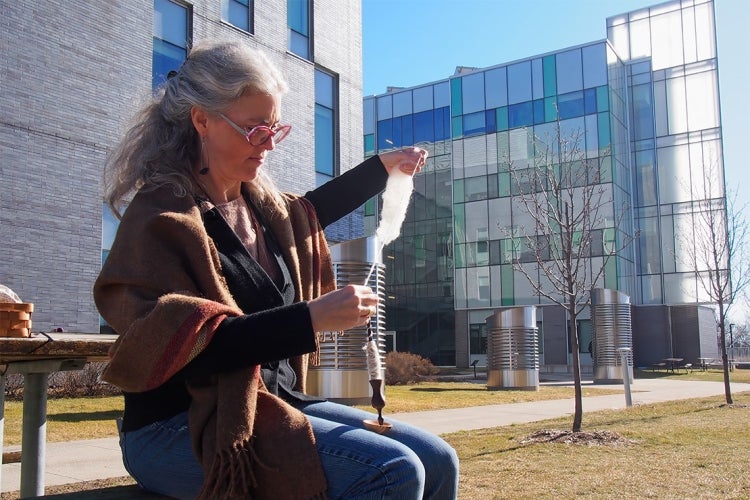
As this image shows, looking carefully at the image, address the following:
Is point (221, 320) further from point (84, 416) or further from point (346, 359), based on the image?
point (346, 359)

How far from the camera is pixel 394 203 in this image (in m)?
3.47

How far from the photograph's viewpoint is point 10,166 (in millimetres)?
15258

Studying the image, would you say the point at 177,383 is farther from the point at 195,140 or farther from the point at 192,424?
the point at 195,140

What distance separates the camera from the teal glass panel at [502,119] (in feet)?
133

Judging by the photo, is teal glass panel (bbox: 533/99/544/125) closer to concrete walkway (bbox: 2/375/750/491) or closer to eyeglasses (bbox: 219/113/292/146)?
concrete walkway (bbox: 2/375/750/491)

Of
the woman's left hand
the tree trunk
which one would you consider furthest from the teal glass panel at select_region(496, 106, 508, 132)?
the woman's left hand

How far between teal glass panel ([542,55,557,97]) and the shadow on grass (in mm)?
32211

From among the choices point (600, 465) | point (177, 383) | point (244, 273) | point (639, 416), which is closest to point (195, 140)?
point (244, 273)

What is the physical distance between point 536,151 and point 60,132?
2628 cm

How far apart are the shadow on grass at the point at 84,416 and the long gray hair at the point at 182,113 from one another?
31.4ft

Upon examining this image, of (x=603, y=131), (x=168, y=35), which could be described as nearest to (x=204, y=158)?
(x=168, y=35)

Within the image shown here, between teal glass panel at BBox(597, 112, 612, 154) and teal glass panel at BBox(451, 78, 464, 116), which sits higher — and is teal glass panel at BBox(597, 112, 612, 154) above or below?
below

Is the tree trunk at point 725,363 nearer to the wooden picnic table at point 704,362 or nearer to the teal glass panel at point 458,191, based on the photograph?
→ the wooden picnic table at point 704,362

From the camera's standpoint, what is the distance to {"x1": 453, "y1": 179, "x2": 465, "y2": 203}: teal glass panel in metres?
42.2
